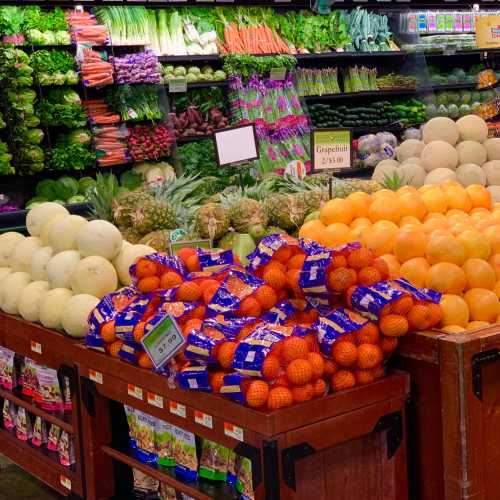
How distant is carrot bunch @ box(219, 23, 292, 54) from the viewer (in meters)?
7.75

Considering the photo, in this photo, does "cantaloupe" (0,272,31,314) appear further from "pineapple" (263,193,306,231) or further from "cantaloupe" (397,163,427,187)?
"cantaloupe" (397,163,427,187)

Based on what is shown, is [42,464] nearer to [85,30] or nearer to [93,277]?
[93,277]

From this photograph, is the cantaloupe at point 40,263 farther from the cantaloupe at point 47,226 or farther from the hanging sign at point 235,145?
the hanging sign at point 235,145

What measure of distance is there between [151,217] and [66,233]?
1.87ft

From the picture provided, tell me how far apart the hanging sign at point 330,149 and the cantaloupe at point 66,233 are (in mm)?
1052

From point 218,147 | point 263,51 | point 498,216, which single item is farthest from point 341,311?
point 263,51

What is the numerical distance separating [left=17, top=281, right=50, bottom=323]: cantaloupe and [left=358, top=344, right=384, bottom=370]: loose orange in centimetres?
137

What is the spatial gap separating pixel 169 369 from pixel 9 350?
1267 millimetres

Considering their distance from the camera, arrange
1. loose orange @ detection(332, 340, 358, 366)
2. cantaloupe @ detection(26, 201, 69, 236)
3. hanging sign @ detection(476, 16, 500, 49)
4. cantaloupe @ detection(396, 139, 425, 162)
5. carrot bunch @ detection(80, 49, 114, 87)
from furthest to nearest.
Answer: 1. carrot bunch @ detection(80, 49, 114, 87)
2. hanging sign @ detection(476, 16, 500, 49)
3. cantaloupe @ detection(396, 139, 425, 162)
4. cantaloupe @ detection(26, 201, 69, 236)
5. loose orange @ detection(332, 340, 358, 366)

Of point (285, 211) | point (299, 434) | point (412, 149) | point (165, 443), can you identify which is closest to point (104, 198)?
point (285, 211)

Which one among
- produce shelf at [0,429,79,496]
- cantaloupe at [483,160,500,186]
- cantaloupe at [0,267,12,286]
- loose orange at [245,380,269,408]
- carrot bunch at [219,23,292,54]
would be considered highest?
carrot bunch at [219,23,292,54]

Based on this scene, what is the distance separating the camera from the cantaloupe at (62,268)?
9.61 ft

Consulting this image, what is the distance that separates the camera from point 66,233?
306cm

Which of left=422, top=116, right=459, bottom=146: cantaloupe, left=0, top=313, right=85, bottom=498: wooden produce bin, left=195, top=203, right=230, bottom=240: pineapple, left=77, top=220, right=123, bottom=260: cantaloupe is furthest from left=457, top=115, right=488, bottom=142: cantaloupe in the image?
left=0, top=313, right=85, bottom=498: wooden produce bin
